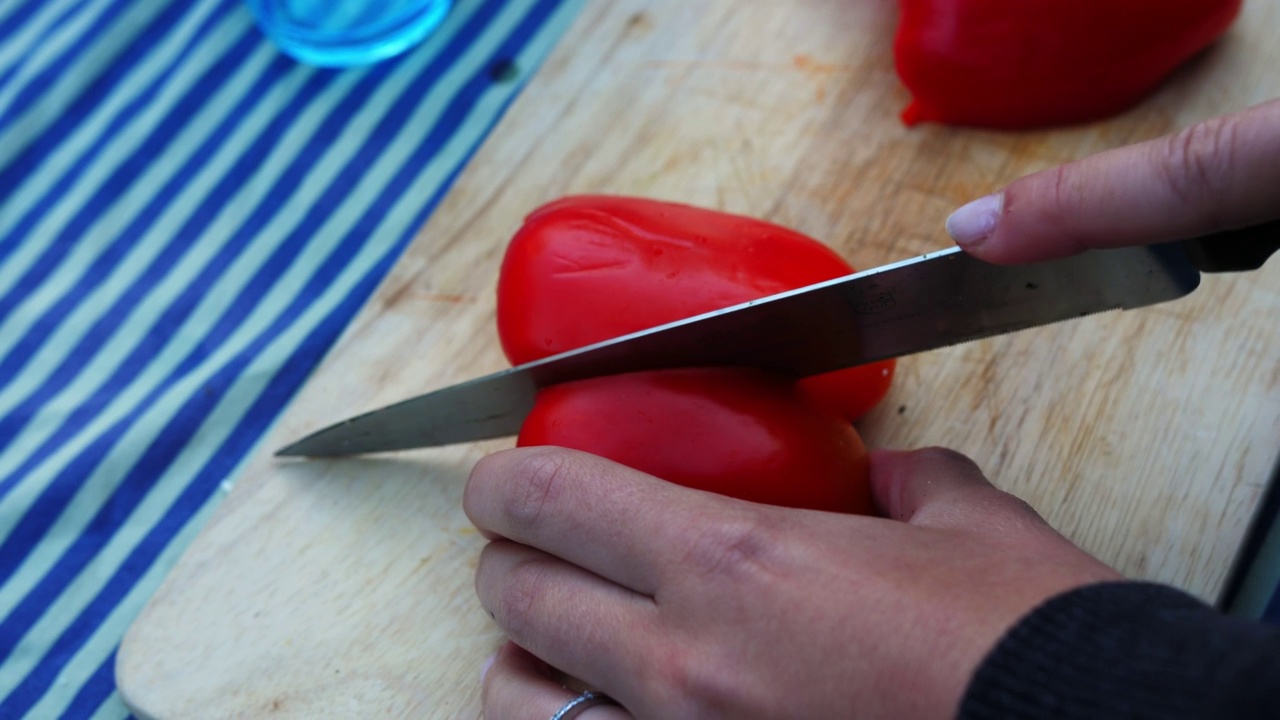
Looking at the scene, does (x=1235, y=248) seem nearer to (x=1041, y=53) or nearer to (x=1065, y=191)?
(x=1065, y=191)

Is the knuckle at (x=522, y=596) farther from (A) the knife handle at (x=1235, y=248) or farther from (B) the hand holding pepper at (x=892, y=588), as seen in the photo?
(A) the knife handle at (x=1235, y=248)

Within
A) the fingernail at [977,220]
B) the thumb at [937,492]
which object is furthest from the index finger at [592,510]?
the fingernail at [977,220]

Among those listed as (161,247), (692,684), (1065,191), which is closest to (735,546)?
(692,684)

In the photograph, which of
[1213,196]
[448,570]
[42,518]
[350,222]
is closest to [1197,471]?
[1213,196]

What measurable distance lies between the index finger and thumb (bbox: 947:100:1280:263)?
394 millimetres

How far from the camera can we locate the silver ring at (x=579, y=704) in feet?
3.76

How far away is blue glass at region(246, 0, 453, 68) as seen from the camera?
2.11 metres

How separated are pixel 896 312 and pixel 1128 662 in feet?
1.69

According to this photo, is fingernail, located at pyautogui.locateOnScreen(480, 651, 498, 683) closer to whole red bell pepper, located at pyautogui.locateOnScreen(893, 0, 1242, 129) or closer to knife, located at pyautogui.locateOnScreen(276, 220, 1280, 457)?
knife, located at pyautogui.locateOnScreen(276, 220, 1280, 457)

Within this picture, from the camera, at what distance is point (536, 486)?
3.79 ft

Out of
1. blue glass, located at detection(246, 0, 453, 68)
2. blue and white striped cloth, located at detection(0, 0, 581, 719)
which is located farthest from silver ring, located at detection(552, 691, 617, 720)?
blue glass, located at detection(246, 0, 453, 68)

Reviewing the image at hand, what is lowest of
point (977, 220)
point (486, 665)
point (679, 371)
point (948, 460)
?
point (486, 665)

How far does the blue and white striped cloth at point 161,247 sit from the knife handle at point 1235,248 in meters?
1.30

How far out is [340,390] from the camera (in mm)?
1626
